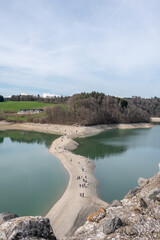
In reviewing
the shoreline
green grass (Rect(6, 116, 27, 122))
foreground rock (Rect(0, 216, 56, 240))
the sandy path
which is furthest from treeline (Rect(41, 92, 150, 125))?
foreground rock (Rect(0, 216, 56, 240))

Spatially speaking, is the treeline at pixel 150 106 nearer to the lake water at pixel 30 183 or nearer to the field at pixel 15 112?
the field at pixel 15 112

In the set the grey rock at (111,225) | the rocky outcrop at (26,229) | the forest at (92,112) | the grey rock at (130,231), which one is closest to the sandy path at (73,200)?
the grey rock at (111,225)

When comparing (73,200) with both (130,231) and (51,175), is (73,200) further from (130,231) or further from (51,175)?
(130,231)

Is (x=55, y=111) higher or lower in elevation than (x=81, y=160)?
higher

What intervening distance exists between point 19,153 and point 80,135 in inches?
1003

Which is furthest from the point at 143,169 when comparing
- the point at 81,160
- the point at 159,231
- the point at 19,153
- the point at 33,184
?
the point at 19,153

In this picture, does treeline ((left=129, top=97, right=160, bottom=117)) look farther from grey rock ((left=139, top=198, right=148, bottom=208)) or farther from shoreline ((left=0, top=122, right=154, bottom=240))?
grey rock ((left=139, top=198, right=148, bottom=208))

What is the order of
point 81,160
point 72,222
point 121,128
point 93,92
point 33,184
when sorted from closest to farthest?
point 72,222
point 33,184
point 81,160
point 121,128
point 93,92

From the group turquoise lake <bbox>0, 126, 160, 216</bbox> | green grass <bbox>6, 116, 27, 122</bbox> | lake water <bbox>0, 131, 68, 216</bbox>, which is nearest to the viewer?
lake water <bbox>0, 131, 68, 216</bbox>

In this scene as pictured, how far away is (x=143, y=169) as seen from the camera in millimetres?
29453

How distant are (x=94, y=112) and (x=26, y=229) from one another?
73805 millimetres

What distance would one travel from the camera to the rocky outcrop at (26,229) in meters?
5.23

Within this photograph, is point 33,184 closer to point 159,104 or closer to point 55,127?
point 55,127

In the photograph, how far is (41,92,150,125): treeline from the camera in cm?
7788
